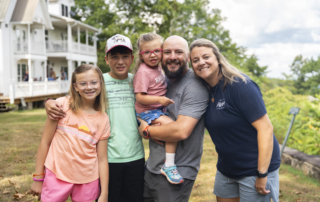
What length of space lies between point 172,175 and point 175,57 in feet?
3.96

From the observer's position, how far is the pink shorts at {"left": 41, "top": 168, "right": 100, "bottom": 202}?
255cm

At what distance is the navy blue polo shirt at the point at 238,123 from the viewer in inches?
96.7

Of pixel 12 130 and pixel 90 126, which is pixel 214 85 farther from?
pixel 12 130

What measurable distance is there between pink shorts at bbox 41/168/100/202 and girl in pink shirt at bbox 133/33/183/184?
75 cm

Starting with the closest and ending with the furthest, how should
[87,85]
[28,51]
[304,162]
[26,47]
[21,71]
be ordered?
[87,85]
[304,162]
[28,51]
[26,47]
[21,71]

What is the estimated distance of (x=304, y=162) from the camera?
647 cm

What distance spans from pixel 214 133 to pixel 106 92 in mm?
1225

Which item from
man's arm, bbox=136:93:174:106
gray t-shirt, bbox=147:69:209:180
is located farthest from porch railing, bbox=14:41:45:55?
gray t-shirt, bbox=147:69:209:180

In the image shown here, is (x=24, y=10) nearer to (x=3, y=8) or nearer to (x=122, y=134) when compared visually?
(x=3, y=8)

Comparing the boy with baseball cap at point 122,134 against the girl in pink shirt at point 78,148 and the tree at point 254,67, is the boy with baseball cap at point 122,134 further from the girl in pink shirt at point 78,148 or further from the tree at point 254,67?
the tree at point 254,67

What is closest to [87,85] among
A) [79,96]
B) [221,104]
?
[79,96]

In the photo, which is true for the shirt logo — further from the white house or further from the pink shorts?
the white house

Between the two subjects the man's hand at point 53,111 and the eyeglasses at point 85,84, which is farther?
the eyeglasses at point 85,84

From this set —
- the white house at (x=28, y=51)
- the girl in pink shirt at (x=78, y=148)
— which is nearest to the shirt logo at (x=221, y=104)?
the girl in pink shirt at (x=78, y=148)
